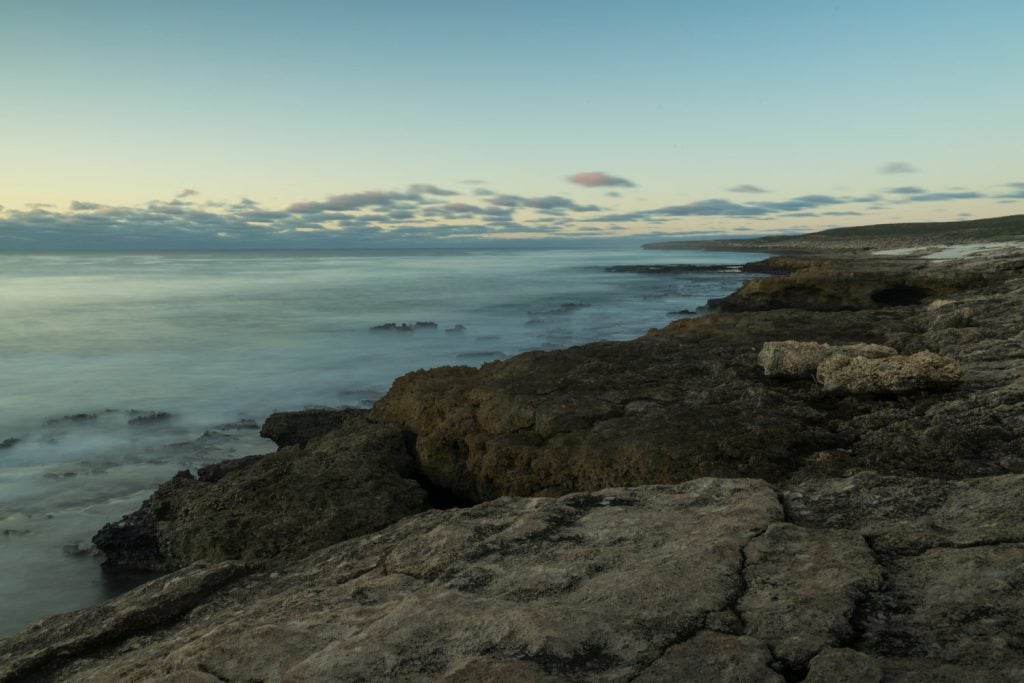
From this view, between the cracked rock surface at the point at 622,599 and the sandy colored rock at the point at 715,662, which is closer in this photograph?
the sandy colored rock at the point at 715,662

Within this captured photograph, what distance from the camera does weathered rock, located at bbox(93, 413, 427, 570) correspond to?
680 centimetres

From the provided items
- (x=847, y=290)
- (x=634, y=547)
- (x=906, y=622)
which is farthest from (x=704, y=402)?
(x=847, y=290)

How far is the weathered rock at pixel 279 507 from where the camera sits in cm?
680

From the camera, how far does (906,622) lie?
2.96m

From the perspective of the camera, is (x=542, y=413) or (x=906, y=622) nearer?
(x=906, y=622)

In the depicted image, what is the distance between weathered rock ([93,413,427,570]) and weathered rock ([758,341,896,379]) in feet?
15.2

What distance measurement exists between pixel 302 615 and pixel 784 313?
10901 mm

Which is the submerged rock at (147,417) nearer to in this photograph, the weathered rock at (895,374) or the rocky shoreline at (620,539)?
the rocky shoreline at (620,539)

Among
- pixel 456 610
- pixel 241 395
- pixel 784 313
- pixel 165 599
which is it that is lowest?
pixel 241 395

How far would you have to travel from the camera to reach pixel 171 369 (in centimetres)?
2300

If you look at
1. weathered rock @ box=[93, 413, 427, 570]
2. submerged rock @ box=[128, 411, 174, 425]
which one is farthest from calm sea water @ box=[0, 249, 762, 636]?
weathered rock @ box=[93, 413, 427, 570]

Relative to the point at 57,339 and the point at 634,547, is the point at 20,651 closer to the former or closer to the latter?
the point at 634,547

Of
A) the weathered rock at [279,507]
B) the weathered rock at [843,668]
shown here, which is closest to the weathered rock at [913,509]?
the weathered rock at [843,668]

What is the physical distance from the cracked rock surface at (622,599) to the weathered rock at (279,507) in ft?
6.06
